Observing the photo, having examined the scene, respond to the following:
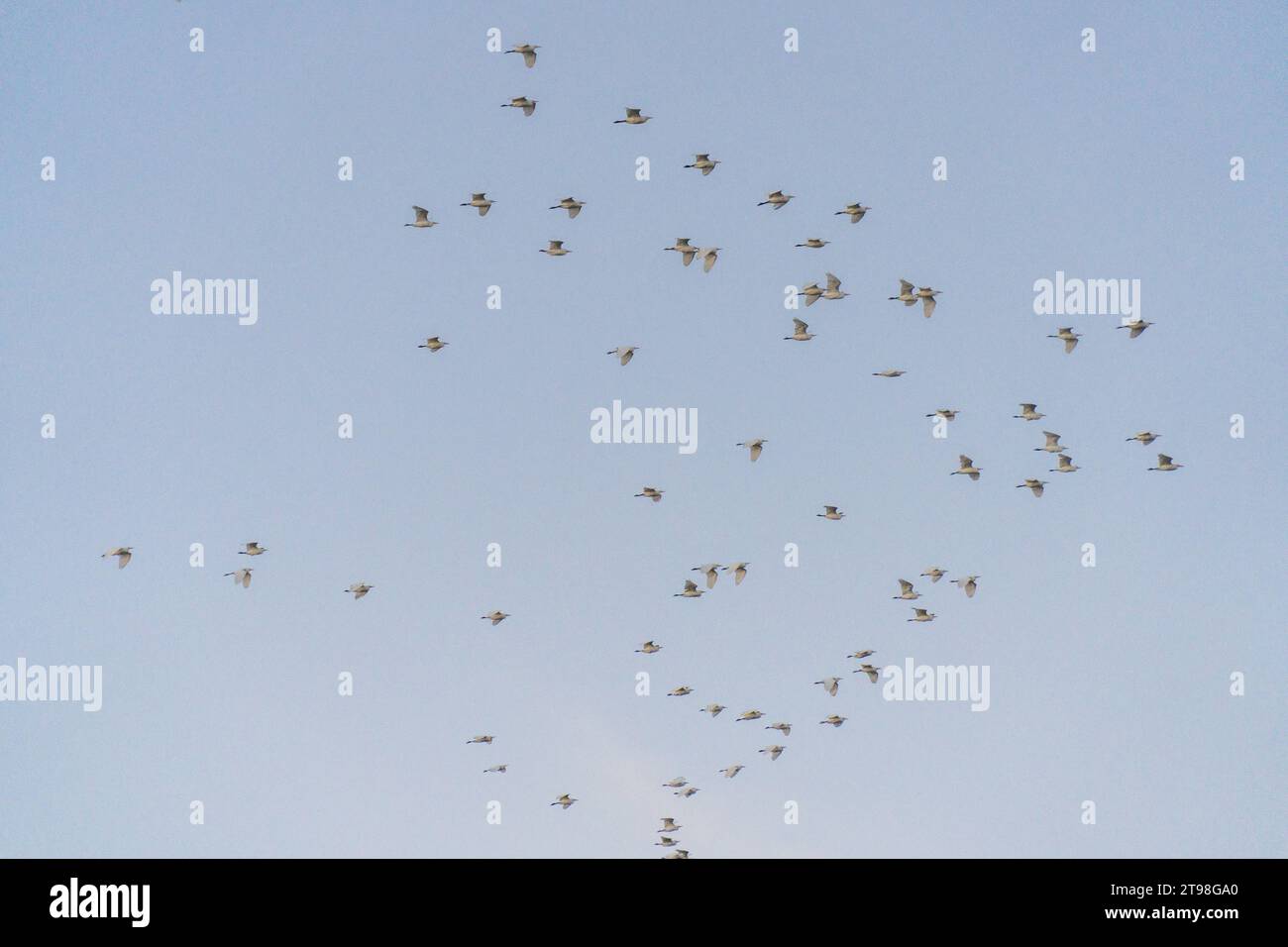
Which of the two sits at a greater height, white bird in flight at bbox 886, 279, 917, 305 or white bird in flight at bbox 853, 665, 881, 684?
white bird in flight at bbox 886, 279, 917, 305

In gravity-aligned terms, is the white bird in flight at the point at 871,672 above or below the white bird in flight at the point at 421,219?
below

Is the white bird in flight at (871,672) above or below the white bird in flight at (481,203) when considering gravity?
below

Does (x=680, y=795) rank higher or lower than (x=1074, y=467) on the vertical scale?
lower

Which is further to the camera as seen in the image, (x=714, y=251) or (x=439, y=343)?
(x=439, y=343)

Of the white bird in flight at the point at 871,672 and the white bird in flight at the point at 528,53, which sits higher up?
the white bird in flight at the point at 528,53

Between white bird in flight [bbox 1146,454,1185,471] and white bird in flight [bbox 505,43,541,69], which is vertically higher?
white bird in flight [bbox 505,43,541,69]

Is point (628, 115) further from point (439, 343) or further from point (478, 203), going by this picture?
point (439, 343)
